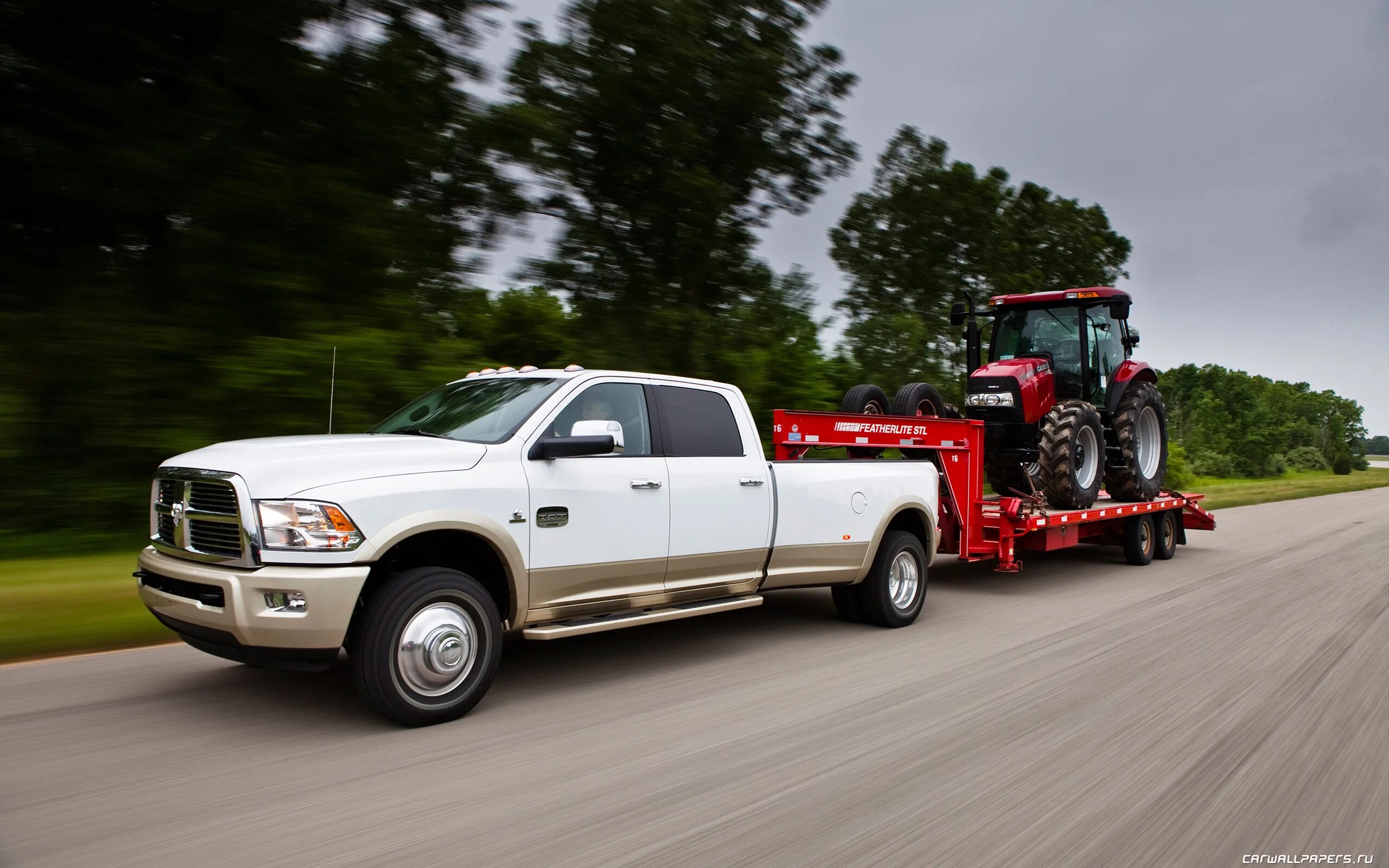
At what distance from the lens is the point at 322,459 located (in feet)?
16.3

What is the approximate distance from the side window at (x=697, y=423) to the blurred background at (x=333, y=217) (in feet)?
11.7

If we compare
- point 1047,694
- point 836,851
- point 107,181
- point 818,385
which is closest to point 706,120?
point 818,385

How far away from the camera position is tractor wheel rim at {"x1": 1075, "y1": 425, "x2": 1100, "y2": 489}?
11539mm

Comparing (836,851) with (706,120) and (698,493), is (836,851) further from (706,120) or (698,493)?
(706,120)

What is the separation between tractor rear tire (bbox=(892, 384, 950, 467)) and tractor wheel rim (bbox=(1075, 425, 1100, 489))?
64.3 inches

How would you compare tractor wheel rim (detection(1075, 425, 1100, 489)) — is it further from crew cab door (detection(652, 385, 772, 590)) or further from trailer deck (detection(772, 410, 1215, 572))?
crew cab door (detection(652, 385, 772, 590))

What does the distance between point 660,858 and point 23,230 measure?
11828mm

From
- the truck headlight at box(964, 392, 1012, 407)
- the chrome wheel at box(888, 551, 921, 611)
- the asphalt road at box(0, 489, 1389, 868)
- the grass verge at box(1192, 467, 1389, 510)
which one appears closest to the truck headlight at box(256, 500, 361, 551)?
the asphalt road at box(0, 489, 1389, 868)

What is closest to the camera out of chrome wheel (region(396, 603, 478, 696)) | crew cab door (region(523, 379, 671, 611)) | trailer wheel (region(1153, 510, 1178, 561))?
chrome wheel (region(396, 603, 478, 696))

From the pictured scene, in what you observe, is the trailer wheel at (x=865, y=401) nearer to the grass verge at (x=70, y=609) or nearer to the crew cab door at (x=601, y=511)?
the crew cab door at (x=601, y=511)

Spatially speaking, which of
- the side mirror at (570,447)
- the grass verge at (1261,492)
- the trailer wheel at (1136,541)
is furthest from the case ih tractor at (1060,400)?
the grass verge at (1261,492)

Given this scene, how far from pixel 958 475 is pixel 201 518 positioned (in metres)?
7.01

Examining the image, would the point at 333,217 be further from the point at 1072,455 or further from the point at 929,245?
the point at 929,245

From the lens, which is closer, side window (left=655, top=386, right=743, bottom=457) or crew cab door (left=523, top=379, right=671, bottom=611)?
crew cab door (left=523, top=379, right=671, bottom=611)
